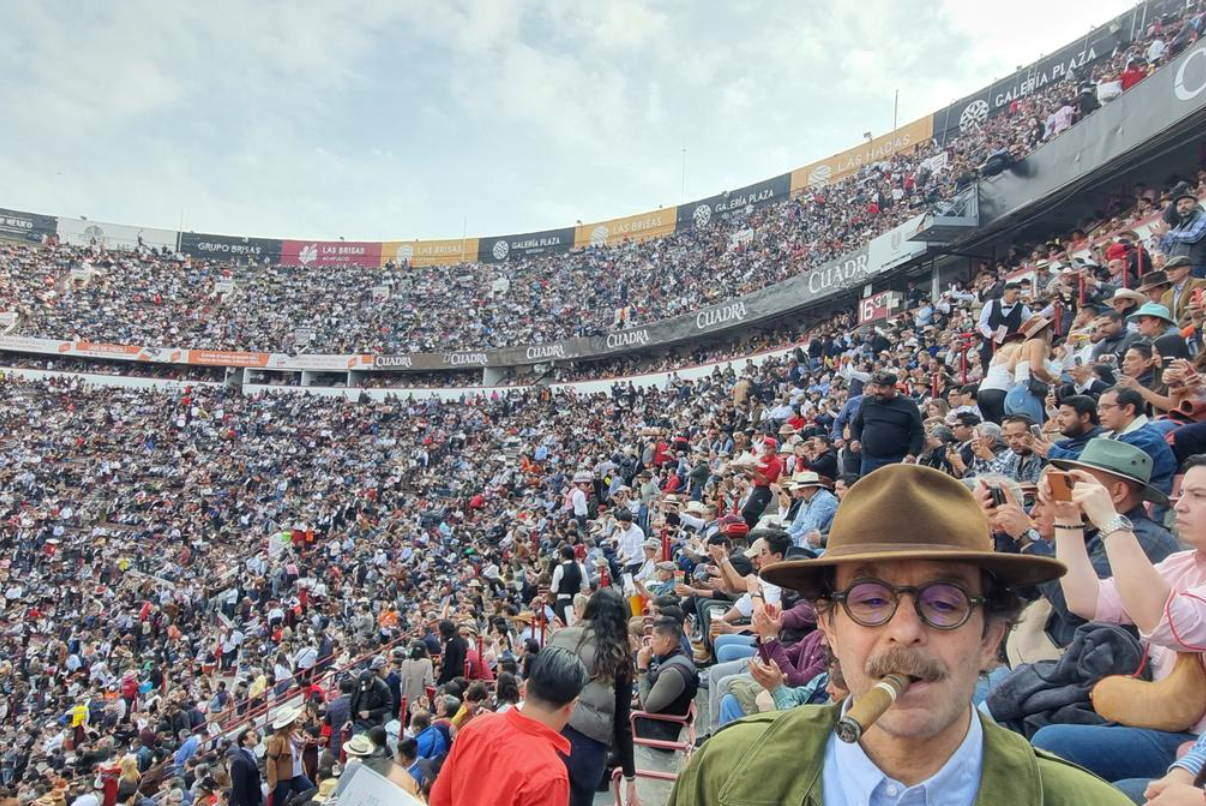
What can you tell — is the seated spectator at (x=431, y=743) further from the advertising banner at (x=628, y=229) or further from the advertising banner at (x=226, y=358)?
the advertising banner at (x=226, y=358)

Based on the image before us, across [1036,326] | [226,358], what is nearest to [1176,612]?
[1036,326]

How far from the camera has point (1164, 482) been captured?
3.54m

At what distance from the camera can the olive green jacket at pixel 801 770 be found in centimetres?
114

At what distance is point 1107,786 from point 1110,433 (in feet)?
11.2

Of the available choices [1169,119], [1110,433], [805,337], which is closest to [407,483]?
[805,337]

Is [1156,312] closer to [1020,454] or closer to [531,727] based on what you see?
[1020,454]

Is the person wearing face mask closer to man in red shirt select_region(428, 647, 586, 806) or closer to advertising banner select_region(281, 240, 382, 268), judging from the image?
man in red shirt select_region(428, 647, 586, 806)

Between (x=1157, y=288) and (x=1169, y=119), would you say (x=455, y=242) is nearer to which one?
(x=1169, y=119)

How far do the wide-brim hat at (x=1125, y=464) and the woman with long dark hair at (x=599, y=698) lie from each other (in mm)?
2070

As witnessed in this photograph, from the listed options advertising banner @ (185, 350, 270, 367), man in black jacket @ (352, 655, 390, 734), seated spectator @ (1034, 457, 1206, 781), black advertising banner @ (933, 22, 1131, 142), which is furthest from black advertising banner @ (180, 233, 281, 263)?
seated spectator @ (1034, 457, 1206, 781)

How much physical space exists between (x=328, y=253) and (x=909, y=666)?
5303 centimetres

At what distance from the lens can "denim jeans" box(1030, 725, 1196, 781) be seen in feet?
Result: 7.08

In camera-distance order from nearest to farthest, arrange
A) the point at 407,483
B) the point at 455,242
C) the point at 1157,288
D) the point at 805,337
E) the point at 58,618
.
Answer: the point at 1157,288 → the point at 58,618 → the point at 805,337 → the point at 407,483 → the point at 455,242

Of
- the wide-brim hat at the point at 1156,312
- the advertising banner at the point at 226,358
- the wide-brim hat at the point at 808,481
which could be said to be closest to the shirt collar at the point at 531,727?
the wide-brim hat at the point at 808,481
